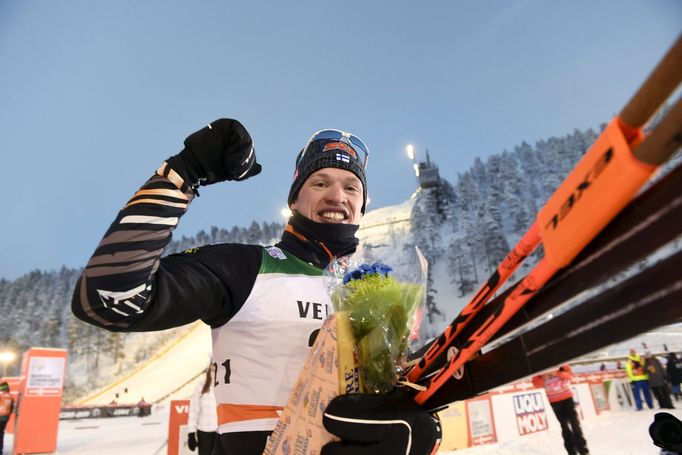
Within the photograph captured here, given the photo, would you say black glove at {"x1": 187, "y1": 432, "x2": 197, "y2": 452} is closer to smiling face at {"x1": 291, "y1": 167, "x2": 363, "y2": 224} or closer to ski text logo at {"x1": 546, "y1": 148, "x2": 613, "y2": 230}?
smiling face at {"x1": 291, "y1": 167, "x2": 363, "y2": 224}

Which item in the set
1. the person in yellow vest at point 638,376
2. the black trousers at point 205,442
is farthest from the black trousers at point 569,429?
the person in yellow vest at point 638,376

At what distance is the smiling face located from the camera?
2.09 m

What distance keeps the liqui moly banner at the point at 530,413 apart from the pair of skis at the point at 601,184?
1138 cm

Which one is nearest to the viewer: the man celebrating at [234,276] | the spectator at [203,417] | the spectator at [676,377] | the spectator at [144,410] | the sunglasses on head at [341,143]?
the man celebrating at [234,276]

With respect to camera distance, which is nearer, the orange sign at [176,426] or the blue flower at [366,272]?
the blue flower at [366,272]

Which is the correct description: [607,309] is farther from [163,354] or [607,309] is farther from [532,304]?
[163,354]

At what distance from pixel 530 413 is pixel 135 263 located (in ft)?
40.2

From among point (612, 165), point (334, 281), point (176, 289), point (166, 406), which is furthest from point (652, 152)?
point (166, 406)

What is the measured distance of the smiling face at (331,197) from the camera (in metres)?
2.09

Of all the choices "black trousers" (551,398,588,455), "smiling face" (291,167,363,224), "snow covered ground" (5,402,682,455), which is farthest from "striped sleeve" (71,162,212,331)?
"black trousers" (551,398,588,455)

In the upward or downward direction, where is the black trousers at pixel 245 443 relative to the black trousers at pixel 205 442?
upward

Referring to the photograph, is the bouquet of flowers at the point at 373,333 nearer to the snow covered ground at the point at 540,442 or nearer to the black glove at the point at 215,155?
the black glove at the point at 215,155

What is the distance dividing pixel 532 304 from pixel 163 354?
4161 centimetres

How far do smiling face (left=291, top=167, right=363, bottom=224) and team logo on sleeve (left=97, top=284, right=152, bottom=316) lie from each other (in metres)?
0.95
